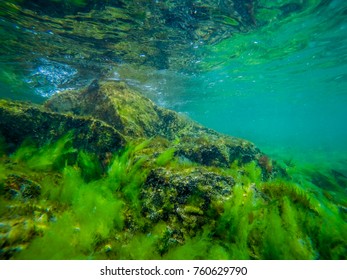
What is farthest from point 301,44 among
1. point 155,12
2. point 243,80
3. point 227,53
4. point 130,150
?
point 130,150

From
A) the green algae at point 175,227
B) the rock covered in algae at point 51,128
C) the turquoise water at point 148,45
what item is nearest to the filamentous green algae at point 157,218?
the green algae at point 175,227

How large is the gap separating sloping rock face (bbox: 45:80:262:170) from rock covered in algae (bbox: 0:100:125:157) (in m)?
1.15

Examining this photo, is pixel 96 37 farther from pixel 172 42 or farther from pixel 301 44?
pixel 301 44

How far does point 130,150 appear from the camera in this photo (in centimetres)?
A: 543

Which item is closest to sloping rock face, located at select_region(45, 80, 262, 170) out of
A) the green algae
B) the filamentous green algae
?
the filamentous green algae

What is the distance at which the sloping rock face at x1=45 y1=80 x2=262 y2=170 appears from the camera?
26.2 ft

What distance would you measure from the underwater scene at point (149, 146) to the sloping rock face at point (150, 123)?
8 centimetres

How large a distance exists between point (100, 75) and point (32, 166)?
15.3 m

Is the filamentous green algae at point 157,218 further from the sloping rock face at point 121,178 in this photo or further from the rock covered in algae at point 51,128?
the rock covered in algae at point 51,128

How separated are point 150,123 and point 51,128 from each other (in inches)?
186

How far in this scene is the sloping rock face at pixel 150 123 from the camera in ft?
26.2

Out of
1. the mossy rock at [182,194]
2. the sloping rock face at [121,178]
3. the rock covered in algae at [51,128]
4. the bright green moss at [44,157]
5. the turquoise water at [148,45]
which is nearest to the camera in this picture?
the sloping rock face at [121,178]

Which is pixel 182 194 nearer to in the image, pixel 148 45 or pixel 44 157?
pixel 44 157

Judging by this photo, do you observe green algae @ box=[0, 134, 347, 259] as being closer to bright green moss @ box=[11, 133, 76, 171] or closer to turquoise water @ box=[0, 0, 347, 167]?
bright green moss @ box=[11, 133, 76, 171]
